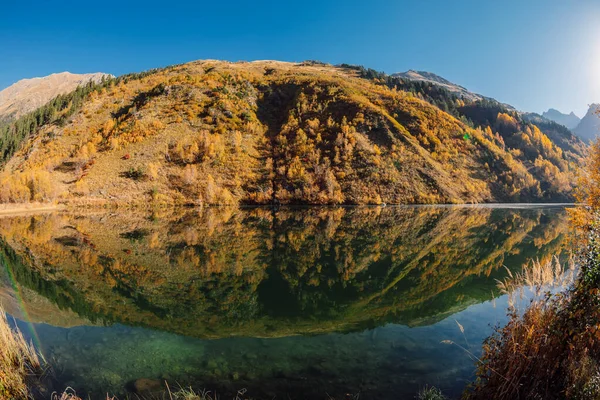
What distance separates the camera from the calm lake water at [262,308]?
8.70 m

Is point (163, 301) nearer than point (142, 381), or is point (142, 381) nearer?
point (142, 381)

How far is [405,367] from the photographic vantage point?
354 inches

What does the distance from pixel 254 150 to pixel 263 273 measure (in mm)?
65048

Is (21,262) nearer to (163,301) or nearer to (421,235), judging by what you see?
(163,301)

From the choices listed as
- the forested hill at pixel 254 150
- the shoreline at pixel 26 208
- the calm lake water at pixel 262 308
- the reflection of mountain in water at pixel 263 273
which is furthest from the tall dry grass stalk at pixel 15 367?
the forested hill at pixel 254 150

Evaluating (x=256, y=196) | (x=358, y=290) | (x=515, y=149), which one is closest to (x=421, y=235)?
→ (x=358, y=290)

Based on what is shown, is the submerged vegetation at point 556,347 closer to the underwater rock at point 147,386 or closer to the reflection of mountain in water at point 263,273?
the reflection of mountain in water at point 263,273

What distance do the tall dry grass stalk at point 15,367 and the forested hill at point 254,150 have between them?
192ft

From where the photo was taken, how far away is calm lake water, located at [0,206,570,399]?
870 centimetres

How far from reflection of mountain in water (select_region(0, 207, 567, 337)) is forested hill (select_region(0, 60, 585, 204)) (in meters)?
34.1


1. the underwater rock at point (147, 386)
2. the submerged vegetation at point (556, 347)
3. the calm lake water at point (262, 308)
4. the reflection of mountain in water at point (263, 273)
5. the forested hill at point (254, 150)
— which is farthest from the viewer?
the forested hill at point (254, 150)

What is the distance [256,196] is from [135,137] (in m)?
32.6

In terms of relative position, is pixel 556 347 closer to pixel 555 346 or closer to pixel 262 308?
pixel 555 346

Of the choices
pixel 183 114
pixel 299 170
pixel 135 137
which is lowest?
pixel 299 170
